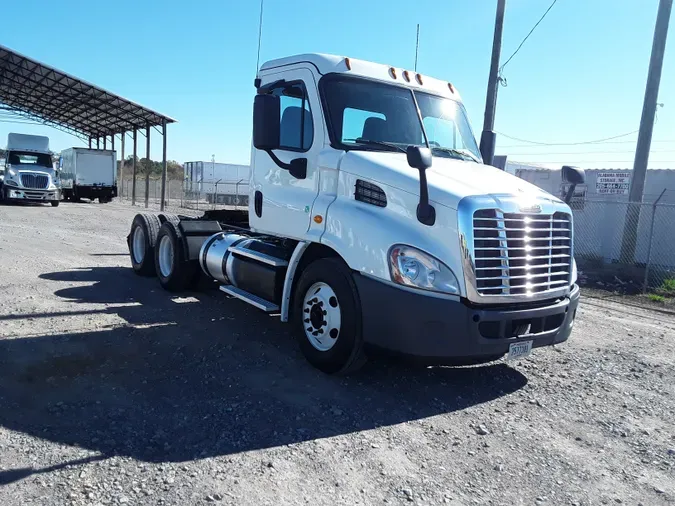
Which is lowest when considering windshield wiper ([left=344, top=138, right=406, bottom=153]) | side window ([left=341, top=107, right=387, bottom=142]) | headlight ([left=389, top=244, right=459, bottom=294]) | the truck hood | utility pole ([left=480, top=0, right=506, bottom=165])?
headlight ([left=389, top=244, right=459, bottom=294])

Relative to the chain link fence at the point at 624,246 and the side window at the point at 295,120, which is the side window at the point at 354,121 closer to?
the side window at the point at 295,120

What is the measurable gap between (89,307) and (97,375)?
2620 mm

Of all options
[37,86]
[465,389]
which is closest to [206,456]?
[465,389]

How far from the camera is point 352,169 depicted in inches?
197

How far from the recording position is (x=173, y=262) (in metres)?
8.18

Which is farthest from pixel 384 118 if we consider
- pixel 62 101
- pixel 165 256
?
pixel 62 101

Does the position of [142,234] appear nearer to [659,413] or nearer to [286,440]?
[286,440]

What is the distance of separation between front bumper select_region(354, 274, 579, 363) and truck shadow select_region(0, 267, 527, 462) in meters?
0.55

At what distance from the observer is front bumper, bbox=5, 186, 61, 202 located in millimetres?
25812

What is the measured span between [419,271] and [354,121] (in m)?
1.89

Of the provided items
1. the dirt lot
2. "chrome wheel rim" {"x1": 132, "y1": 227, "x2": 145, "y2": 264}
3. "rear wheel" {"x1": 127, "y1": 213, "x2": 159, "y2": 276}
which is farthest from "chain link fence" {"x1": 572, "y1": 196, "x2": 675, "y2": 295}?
"chrome wheel rim" {"x1": 132, "y1": 227, "x2": 145, "y2": 264}

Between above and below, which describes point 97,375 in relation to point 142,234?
below

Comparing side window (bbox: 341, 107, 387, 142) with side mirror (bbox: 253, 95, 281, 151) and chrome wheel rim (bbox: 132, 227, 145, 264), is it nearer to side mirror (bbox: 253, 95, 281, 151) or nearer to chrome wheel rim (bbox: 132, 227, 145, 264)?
side mirror (bbox: 253, 95, 281, 151)

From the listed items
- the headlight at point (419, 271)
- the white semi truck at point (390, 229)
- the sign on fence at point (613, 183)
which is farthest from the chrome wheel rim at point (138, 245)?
the sign on fence at point (613, 183)
